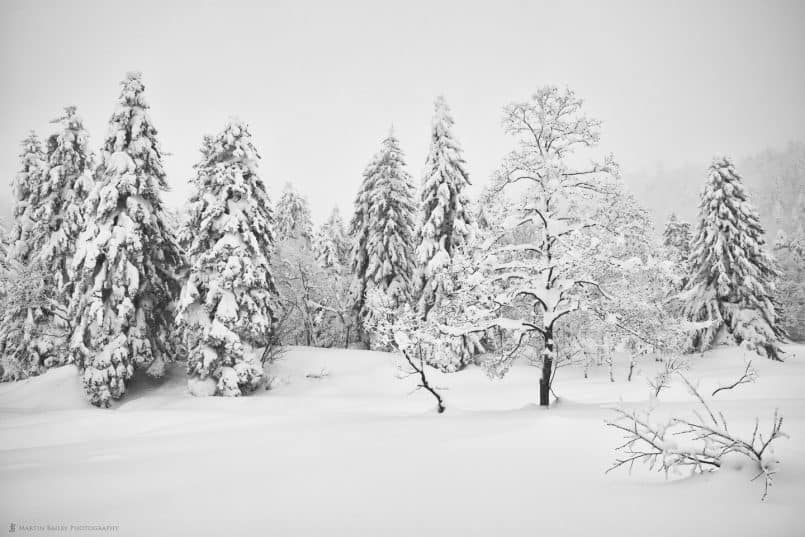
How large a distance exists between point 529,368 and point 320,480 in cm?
2151

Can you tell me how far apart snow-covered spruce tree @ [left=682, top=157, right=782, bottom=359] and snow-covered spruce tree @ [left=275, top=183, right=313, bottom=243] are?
29658 millimetres

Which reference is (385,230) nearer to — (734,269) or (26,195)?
(734,269)

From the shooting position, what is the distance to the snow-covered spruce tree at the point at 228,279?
57.7ft

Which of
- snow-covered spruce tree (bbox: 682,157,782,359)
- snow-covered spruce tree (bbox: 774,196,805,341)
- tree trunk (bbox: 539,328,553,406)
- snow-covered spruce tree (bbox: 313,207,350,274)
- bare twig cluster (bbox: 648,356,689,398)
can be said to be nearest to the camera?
bare twig cluster (bbox: 648,356,689,398)

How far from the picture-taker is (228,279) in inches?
700

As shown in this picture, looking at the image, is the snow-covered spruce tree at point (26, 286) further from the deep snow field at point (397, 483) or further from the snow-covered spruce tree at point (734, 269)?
the snow-covered spruce tree at point (734, 269)

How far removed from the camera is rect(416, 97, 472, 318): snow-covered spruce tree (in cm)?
2328

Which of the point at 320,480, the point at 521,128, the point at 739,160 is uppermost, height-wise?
the point at 739,160

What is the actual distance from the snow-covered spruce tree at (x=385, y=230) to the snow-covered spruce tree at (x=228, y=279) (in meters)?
8.02

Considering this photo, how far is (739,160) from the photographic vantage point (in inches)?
4786

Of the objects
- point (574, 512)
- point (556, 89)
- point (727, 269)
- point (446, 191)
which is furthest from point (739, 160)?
point (574, 512)

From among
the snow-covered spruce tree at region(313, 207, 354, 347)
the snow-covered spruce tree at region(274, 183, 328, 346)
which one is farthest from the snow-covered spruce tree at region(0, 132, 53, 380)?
the snow-covered spruce tree at region(313, 207, 354, 347)

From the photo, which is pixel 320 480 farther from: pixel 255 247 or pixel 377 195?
pixel 377 195

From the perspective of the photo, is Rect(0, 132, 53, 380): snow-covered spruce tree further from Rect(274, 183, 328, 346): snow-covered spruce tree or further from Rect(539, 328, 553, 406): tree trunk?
Rect(539, 328, 553, 406): tree trunk
